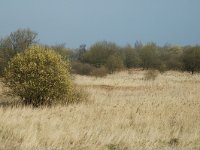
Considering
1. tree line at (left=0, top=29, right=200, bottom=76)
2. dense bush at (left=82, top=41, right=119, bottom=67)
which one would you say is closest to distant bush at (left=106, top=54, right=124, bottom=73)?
tree line at (left=0, top=29, right=200, bottom=76)

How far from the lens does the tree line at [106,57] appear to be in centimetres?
3306

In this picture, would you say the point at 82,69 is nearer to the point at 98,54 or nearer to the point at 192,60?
the point at 98,54

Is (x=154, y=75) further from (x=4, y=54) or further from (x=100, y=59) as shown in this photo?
(x=100, y=59)

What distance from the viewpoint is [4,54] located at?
3225 cm

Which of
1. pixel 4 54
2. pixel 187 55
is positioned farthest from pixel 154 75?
pixel 187 55

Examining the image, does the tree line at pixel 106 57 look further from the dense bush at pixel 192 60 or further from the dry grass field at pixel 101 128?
the dry grass field at pixel 101 128

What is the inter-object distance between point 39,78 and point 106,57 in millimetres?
53217

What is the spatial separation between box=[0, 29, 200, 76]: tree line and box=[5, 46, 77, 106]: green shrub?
15.2m

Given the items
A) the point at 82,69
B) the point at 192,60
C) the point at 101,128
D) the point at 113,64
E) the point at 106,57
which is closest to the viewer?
the point at 101,128

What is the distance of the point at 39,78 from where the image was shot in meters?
15.5

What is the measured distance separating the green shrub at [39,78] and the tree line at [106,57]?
49.8ft

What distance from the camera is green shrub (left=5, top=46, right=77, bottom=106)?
51.0 feet

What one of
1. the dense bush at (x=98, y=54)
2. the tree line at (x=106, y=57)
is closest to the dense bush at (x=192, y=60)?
the tree line at (x=106, y=57)

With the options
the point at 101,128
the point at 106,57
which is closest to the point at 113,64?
the point at 106,57
